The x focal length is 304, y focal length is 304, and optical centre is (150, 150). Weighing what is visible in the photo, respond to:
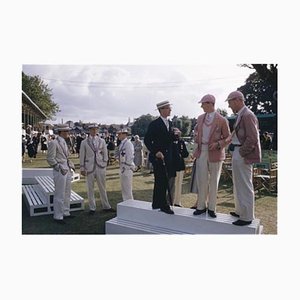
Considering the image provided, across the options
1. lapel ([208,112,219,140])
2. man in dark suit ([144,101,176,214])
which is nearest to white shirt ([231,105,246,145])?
lapel ([208,112,219,140])

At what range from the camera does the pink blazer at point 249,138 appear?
3459mm

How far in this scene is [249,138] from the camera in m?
3.47

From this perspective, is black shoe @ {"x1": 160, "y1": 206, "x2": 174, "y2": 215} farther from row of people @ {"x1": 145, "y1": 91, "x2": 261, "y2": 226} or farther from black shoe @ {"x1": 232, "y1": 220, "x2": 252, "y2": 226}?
black shoe @ {"x1": 232, "y1": 220, "x2": 252, "y2": 226}

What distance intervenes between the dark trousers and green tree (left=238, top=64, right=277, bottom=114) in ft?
7.02

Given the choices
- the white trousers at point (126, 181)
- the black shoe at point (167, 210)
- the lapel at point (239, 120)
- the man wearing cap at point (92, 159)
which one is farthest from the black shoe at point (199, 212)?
the man wearing cap at point (92, 159)

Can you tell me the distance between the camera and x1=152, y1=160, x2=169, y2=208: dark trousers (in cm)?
416

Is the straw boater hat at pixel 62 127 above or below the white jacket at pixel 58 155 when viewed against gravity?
above

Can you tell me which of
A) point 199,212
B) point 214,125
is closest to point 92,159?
point 199,212

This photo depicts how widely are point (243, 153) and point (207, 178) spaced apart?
605mm

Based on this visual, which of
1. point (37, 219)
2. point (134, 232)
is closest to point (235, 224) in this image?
point (134, 232)

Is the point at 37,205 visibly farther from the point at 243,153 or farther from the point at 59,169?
the point at 243,153

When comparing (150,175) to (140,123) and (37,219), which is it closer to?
(140,123)

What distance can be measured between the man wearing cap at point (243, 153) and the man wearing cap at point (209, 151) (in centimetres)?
16

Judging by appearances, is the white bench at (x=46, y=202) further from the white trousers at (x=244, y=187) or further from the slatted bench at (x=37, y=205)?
the white trousers at (x=244, y=187)
